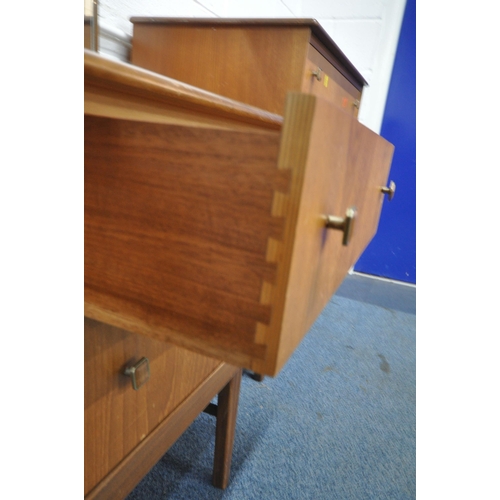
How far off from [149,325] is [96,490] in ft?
0.89

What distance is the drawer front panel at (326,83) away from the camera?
35.5 inches

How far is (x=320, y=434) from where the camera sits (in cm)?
107

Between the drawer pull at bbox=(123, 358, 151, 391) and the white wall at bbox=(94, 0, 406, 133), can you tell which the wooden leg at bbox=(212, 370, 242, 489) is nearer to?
the drawer pull at bbox=(123, 358, 151, 391)

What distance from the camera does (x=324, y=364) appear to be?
4.65ft

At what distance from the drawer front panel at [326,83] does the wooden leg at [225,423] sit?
64 cm

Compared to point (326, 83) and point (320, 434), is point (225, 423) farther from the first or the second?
point (326, 83)

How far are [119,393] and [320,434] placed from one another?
2.63ft

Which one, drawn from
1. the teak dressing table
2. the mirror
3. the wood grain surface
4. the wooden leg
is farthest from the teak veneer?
the wooden leg

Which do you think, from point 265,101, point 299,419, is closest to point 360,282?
point 299,419

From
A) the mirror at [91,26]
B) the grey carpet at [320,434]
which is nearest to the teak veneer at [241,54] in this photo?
the mirror at [91,26]

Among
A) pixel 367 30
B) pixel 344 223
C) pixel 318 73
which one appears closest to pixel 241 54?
pixel 318 73

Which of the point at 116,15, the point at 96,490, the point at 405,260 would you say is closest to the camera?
the point at 96,490

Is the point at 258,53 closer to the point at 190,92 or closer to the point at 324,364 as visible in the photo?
the point at 190,92

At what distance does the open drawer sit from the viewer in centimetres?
25
